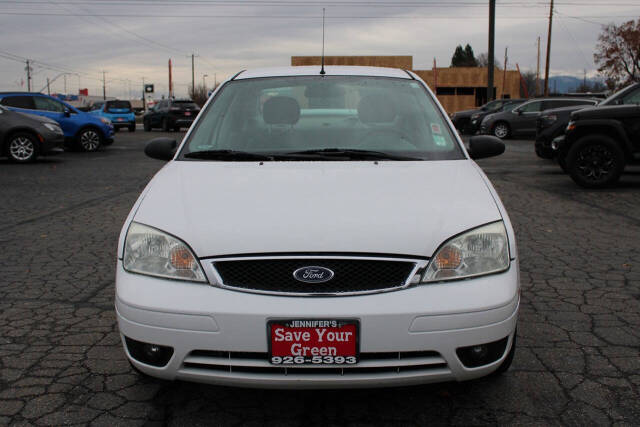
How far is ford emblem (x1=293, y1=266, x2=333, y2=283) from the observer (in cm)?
241

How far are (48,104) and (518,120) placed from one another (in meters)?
15.6

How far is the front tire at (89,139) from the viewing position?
1879cm

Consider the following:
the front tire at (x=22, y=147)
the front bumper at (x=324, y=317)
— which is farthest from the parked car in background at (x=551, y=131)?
the front tire at (x=22, y=147)

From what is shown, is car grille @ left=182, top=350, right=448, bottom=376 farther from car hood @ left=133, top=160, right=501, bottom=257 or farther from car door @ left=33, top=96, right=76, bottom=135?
car door @ left=33, top=96, right=76, bottom=135

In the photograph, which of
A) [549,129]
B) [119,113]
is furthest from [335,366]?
[119,113]

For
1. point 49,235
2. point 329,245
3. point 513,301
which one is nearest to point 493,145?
point 513,301

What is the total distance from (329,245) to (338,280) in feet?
0.45

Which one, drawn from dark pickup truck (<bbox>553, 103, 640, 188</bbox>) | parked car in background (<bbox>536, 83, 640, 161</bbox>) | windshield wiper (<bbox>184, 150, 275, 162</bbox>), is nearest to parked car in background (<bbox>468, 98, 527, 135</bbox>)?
parked car in background (<bbox>536, 83, 640, 161</bbox>)

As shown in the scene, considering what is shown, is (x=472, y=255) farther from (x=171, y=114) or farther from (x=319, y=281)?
(x=171, y=114)

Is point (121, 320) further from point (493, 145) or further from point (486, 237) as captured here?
point (493, 145)

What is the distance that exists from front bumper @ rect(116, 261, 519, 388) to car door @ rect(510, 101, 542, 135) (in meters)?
21.8

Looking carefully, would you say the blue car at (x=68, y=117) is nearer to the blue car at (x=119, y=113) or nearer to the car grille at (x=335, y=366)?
the blue car at (x=119, y=113)

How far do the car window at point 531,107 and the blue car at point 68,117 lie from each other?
14.2 meters

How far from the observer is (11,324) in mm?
3918
